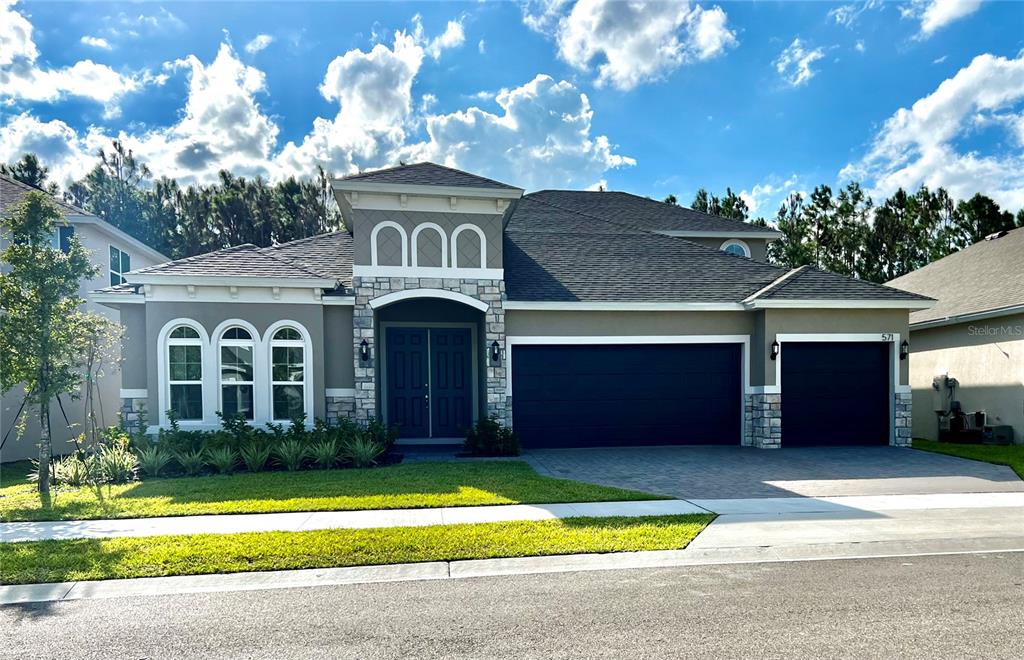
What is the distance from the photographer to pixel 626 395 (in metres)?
12.6

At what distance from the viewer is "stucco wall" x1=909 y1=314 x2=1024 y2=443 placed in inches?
527

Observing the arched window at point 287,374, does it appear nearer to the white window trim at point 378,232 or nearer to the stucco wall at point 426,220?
the stucco wall at point 426,220

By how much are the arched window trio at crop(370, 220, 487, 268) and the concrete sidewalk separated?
5.86 metres

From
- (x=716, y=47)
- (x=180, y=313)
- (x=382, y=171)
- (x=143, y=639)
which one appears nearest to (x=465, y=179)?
(x=382, y=171)

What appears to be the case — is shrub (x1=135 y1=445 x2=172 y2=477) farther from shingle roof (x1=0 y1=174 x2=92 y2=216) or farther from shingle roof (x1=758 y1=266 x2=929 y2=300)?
shingle roof (x1=758 y1=266 x2=929 y2=300)

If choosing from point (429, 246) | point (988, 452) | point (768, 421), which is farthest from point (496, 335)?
point (988, 452)

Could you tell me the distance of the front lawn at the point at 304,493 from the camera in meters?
7.16

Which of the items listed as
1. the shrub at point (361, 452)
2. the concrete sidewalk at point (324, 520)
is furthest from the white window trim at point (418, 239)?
the concrete sidewalk at point (324, 520)

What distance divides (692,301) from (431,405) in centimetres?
654

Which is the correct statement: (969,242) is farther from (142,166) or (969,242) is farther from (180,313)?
(142,166)

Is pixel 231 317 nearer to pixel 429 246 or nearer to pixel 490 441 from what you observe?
pixel 429 246

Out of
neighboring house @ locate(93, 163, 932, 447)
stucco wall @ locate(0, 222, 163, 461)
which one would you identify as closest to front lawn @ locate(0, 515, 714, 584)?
neighboring house @ locate(93, 163, 932, 447)

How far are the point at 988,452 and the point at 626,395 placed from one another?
764 cm

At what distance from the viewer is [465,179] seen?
38.0ft
